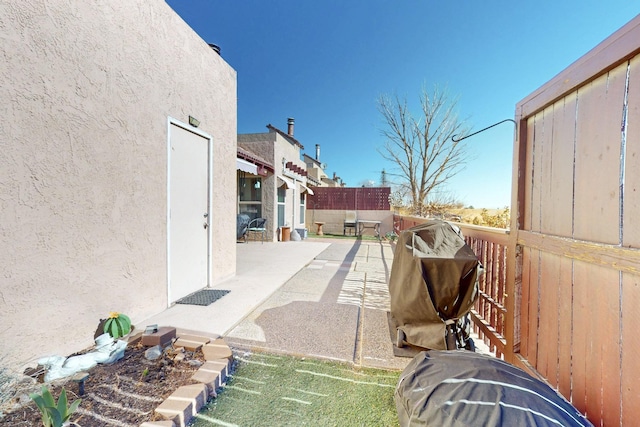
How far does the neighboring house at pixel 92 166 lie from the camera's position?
2252 millimetres

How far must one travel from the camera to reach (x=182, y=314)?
3738mm

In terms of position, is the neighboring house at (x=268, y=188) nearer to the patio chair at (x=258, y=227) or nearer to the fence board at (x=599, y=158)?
Result: the patio chair at (x=258, y=227)

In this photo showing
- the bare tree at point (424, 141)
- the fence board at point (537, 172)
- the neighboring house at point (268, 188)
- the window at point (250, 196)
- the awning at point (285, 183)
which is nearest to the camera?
the fence board at point (537, 172)

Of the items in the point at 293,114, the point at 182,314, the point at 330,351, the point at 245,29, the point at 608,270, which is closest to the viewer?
the point at 608,270

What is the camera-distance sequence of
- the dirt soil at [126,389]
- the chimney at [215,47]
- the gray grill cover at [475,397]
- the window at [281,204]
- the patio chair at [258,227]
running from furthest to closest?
1. the window at [281,204]
2. the patio chair at [258,227]
3. the chimney at [215,47]
4. the dirt soil at [126,389]
5. the gray grill cover at [475,397]

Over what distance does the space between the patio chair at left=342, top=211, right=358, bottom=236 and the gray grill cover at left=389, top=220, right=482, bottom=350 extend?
1336cm

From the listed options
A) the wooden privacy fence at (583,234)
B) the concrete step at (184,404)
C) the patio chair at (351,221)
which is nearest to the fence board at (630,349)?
the wooden privacy fence at (583,234)


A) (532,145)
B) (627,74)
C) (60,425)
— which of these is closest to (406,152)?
(532,145)

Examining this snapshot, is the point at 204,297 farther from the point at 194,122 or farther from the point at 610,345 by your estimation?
the point at 610,345

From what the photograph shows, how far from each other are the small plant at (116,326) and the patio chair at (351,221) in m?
13.9

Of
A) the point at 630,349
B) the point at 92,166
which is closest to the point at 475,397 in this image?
the point at 630,349

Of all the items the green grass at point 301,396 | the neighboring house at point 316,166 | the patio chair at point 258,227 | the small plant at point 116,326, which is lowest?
the green grass at point 301,396

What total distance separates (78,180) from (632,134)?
14.8 ft

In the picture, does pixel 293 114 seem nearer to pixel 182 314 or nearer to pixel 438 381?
pixel 182 314
